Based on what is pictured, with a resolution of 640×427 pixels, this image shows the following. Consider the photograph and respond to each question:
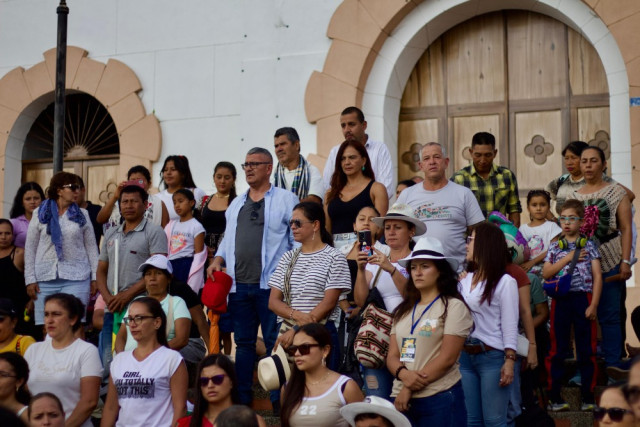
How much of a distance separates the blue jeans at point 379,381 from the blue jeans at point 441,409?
531 mm

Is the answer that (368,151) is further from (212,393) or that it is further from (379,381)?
(212,393)

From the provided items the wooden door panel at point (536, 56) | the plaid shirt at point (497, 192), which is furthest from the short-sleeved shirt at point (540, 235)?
the wooden door panel at point (536, 56)

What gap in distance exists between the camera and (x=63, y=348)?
7328mm

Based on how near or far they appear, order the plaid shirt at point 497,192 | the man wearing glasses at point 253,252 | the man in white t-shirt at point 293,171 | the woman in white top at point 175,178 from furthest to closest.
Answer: the woman in white top at point 175,178
the man in white t-shirt at point 293,171
the plaid shirt at point 497,192
the man wearing glasses at point 253,252

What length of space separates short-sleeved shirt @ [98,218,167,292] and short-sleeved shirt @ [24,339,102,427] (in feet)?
3.75

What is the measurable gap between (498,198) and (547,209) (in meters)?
0.79

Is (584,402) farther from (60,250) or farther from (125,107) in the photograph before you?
(125,107)

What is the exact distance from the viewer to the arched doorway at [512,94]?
35.4 feet

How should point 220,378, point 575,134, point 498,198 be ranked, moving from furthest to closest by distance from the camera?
point 575,134, point 498,198, point 220,378

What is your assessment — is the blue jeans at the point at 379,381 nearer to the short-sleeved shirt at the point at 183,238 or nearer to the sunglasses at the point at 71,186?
the short-sleeved shirt at the point at 183,238

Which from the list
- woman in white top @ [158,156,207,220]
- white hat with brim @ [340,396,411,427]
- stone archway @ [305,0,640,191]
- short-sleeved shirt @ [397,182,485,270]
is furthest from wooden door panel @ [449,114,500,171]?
white hat with brim @ [340,396,411,427]

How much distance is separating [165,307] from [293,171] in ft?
6.01

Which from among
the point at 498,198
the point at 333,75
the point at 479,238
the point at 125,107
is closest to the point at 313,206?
the point at 479,238

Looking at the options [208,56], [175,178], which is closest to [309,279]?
[175,178]
